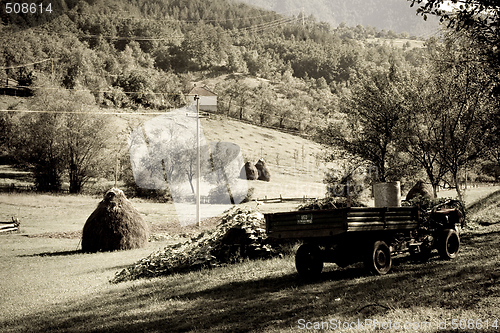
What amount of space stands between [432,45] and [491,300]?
62.7 ft

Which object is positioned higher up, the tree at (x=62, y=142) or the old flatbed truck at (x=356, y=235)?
the tree at (x=62, y=142)

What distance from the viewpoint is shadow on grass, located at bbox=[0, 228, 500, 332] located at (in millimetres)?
7199

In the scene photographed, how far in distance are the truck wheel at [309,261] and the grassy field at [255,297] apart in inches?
11.6

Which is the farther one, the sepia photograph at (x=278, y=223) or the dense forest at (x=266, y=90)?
the dense forest at (x=266, y=90)

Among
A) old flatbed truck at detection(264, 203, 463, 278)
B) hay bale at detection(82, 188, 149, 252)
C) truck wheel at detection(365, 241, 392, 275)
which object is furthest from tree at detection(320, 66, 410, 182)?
truck wheel at detection(365, 241, 392, 275)

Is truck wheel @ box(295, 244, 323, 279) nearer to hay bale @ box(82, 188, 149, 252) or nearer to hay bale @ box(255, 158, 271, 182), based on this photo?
hay bale @ box(82, 188, 149, 252)

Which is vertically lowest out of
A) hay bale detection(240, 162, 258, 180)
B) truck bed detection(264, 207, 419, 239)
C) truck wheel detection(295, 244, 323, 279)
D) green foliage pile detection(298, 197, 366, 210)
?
truck wheel detection(295, 244, 323, 279)

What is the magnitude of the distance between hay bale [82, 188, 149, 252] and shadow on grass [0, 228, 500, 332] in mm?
9659

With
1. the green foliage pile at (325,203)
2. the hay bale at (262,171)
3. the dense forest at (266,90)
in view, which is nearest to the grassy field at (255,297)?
the green foliage pile at (325,203)

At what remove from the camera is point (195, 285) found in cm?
1112

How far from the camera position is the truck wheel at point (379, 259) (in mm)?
9648

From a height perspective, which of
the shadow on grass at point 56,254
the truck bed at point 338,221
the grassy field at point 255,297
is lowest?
the shadow on grass at point 56,254

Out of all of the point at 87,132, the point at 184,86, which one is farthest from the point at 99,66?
the point at 87,132

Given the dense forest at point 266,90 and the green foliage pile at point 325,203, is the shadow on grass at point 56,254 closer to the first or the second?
the green foliage pile at point 325,203
